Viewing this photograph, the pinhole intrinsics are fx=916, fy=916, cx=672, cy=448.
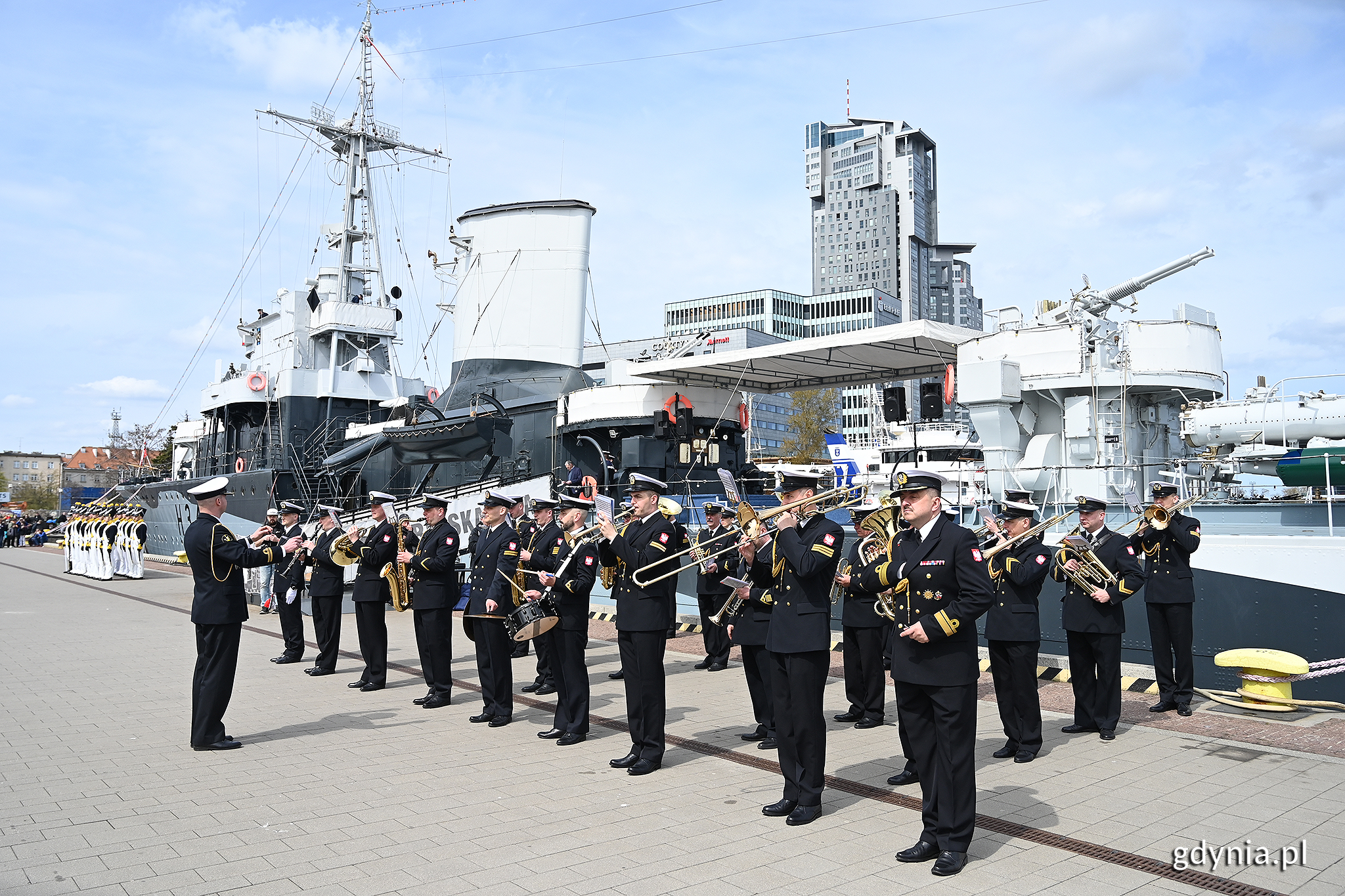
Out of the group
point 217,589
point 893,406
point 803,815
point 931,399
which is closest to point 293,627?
point 217,589

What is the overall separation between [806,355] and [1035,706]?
10.4 m

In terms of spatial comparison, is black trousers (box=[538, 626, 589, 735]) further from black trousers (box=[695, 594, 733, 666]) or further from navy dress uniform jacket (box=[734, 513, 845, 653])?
black trousers (box=[695, 594, 733, 666])

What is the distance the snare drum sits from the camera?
7824 millimetres

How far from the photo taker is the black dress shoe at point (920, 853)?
481cm

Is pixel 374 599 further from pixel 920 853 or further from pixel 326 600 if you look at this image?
pixel 920 853

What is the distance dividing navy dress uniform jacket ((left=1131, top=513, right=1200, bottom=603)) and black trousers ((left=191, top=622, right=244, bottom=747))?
8057mm

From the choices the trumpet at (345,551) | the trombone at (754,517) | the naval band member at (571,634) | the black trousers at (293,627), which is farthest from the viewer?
the black trousers at (293,627)

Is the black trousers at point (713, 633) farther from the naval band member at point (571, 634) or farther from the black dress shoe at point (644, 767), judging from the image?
the black dress shoe at point (644, 767)

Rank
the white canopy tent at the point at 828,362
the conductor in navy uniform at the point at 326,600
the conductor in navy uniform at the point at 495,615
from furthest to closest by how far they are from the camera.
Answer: the white canopy tent at the point at 828,362 < the conductor in navy uniform at the point at 326,600 < the conductor in navy uniform at the point at 495,615

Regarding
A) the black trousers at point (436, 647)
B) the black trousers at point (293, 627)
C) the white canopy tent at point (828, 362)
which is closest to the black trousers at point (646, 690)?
the black trousers at point (436, 647)

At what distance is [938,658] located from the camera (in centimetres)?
500

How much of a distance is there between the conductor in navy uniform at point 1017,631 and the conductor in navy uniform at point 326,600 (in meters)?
7.58

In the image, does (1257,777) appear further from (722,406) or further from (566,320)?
(566,320)

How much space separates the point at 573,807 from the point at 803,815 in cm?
145
